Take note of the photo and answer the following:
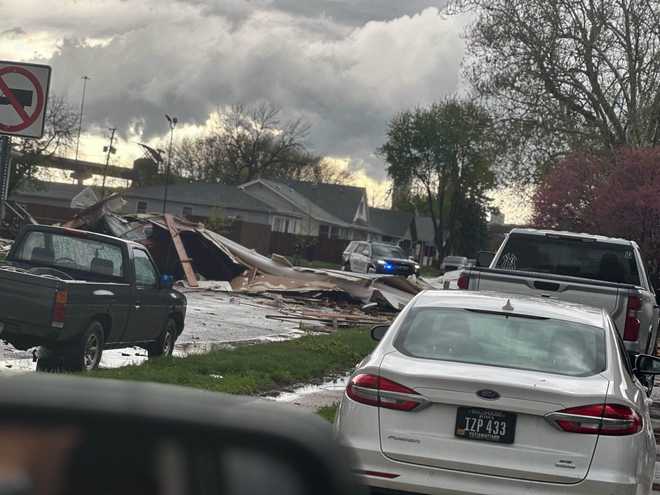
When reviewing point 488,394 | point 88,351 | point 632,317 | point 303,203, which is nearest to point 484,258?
point 632,317

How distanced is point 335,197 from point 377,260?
5418 cm

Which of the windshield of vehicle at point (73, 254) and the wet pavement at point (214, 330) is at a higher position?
the windshield of vehicle at point (73, 254)

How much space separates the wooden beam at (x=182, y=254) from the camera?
32.4m

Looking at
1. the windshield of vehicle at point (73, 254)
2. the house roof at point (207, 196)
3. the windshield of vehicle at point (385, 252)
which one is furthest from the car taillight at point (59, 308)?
the house roof at point (207, 196)

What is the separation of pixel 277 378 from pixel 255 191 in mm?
79598

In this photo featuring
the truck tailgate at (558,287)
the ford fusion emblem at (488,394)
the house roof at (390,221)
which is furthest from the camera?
the house roof at (390,221)

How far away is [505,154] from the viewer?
41.8 m

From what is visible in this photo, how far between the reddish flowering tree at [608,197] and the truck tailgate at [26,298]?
22440 millimetres

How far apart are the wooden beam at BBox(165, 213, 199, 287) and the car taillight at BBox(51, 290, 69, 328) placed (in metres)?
20.0

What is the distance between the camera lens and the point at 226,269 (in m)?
34.7

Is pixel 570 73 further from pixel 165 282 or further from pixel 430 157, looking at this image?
pixel 430 157

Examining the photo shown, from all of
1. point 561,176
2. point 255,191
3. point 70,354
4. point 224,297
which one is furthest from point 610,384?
point 255,191

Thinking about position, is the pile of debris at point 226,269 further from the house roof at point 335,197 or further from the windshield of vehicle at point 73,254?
the house roof at point 335,197

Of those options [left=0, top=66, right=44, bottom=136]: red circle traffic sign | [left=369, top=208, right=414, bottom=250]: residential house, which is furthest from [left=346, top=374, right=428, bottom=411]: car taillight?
[left=369, top=208, right=414, bottom=250]: residential house
